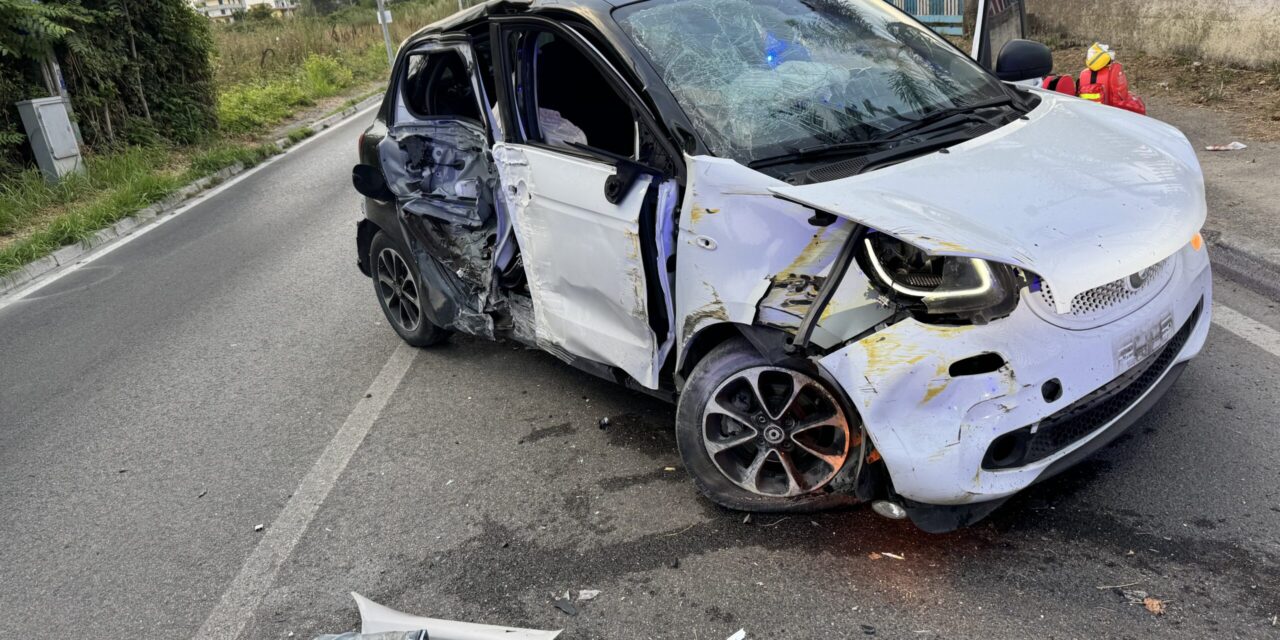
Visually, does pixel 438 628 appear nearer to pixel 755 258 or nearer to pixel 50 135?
pixel 755 258

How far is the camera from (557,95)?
159 inches

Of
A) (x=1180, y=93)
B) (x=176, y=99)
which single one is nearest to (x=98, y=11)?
(x=176, y=99)

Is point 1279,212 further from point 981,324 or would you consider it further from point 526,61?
point 526,61

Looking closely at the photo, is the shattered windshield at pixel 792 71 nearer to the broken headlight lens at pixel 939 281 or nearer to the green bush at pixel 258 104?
the broken headlight lens at pixel 939 281

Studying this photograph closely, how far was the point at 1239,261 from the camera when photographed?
5.26 m

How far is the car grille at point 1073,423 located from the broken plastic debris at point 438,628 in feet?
→ 5.02

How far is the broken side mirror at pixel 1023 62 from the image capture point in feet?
14.5

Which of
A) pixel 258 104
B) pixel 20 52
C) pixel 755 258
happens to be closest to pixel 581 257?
pixel 755 258

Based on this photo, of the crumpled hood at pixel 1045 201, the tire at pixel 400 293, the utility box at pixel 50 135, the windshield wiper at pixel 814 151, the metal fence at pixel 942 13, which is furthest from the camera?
the metal fence at pixel 942 13

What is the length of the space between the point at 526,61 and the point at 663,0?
0.66m

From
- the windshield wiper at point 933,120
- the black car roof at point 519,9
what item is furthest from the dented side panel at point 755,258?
the black car roof at point 519,9

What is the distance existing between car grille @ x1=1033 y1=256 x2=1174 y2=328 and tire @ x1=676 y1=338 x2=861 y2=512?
27.2 inches

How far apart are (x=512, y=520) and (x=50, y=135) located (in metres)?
11.4

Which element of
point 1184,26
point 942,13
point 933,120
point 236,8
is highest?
point 236,8
